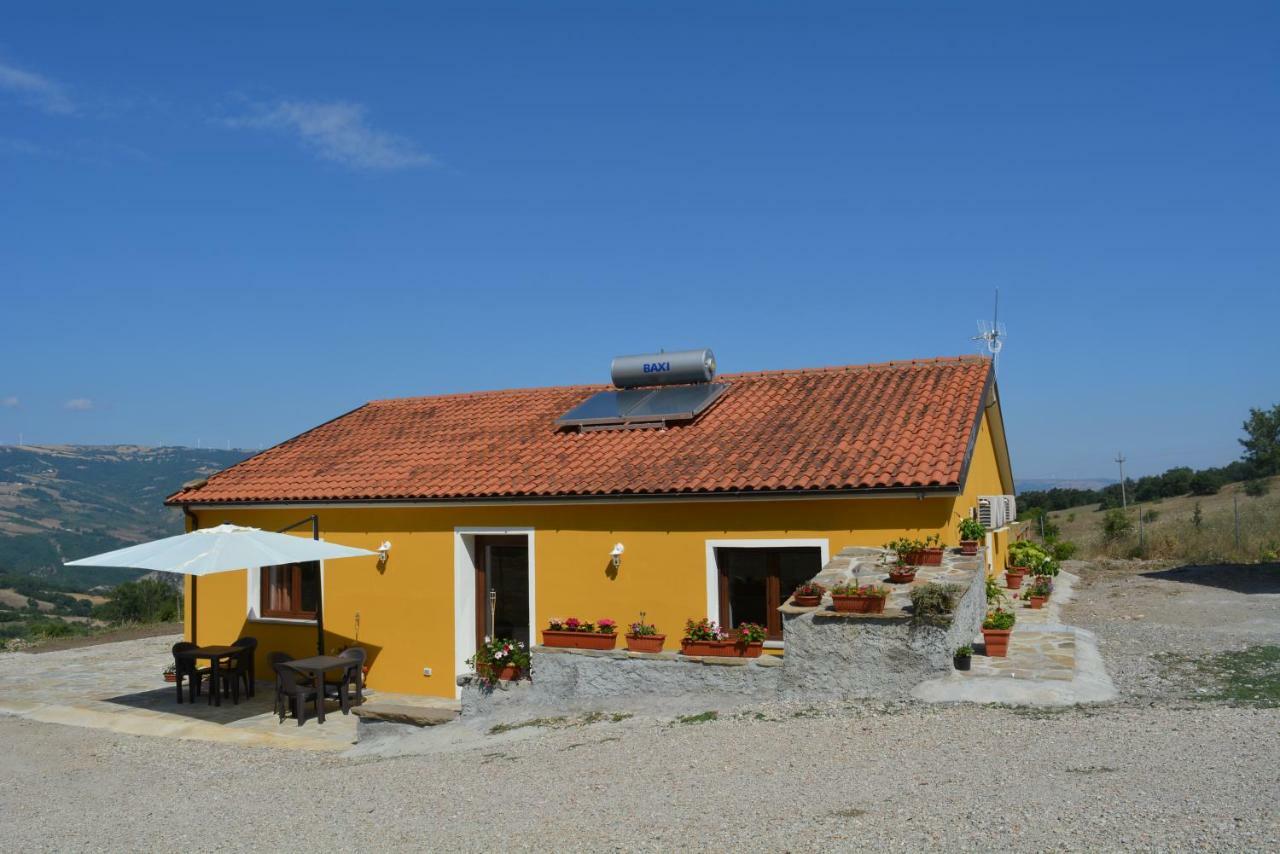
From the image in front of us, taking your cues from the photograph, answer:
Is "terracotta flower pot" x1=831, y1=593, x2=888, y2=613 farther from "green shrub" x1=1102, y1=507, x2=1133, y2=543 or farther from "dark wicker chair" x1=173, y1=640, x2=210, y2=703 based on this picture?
"green shrub" x1=1102, y1=507, x2=1133, y2=543

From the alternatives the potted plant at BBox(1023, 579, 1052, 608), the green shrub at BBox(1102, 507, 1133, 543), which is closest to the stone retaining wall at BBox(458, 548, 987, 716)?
the potted plant at BBox(1023, 579, 1052, 608)

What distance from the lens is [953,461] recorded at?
12.3 metres

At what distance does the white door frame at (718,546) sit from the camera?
12.8 meters

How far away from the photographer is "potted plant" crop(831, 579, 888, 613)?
385 inches

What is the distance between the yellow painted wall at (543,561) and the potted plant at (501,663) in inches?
68.0

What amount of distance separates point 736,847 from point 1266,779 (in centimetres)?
346

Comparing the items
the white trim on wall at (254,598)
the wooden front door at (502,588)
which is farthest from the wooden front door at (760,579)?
the white trim on wall at (254,598)

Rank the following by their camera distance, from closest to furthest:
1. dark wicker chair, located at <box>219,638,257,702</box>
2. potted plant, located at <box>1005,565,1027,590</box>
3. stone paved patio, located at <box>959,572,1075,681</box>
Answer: stone paved patio, located at <box>959,572,1075,681</box> → dark wicker chair, located at <box>219,638,257,702</box> → potted plant, located at <box>1005,565,1027,590</box>

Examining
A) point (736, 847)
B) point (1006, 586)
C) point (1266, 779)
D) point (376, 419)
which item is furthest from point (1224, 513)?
point (736, 847)

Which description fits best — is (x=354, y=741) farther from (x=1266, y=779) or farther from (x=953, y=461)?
(x=1266, y=779)

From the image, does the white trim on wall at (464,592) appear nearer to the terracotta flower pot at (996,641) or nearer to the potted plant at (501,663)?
the potted plant at (501,663)

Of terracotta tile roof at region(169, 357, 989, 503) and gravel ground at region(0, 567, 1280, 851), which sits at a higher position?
terracotta tile roof at region(169, 357, 989, 503)

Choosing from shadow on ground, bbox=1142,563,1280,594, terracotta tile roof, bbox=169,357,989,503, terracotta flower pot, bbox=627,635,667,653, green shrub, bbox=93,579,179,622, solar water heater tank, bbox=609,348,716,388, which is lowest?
green shrub, bbox=93,579,179,622

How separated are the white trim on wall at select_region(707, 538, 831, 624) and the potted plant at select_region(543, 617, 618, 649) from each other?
1533 mm
